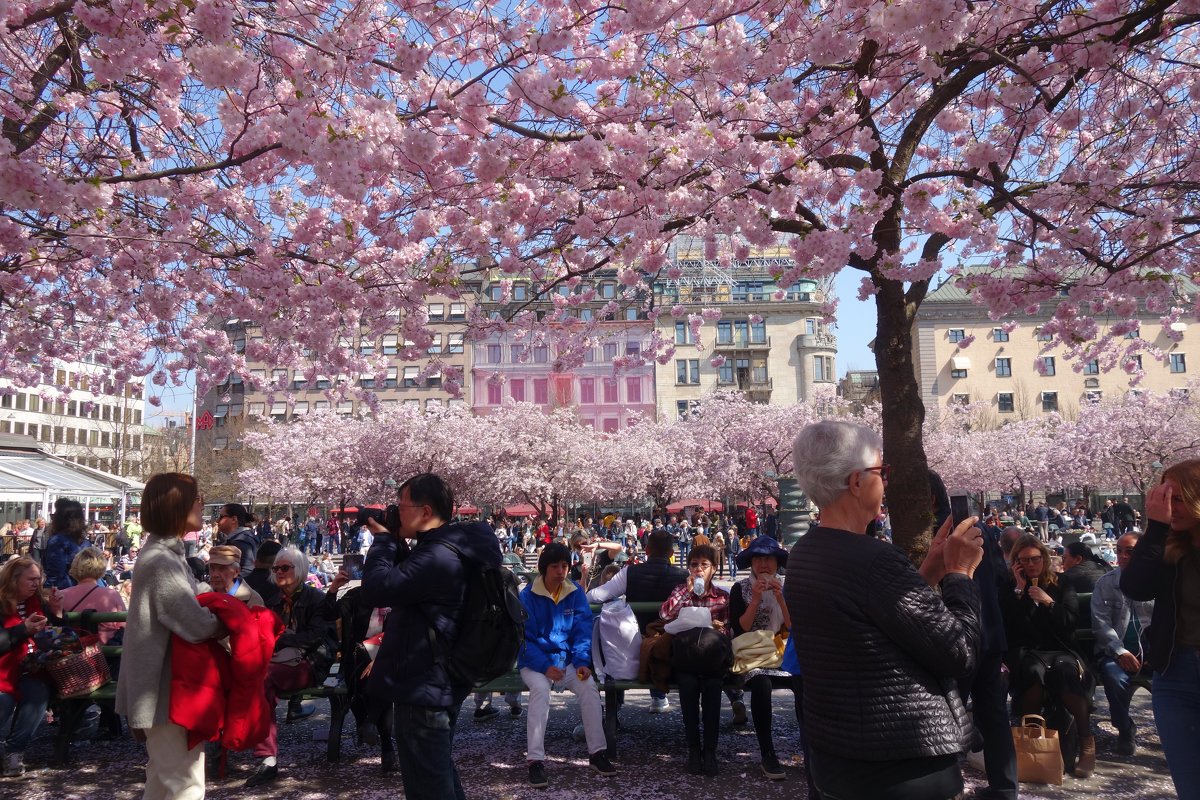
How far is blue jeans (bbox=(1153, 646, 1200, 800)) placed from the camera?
307cm

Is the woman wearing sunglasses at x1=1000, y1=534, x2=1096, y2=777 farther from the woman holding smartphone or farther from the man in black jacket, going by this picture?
the woman holding smartphone

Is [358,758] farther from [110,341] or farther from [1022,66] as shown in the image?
[110,341]

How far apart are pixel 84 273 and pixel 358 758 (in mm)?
7250

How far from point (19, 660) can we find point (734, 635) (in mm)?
4869

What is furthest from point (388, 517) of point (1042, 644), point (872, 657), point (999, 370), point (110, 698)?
point (999, 370)

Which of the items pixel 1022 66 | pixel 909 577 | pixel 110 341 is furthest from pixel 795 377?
pixel 909 577

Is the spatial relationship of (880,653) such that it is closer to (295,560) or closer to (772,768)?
(772,768)

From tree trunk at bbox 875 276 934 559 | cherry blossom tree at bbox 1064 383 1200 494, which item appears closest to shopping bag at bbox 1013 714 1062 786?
tree trunk at bbox 875 276 934 559

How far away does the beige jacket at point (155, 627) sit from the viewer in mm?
3538

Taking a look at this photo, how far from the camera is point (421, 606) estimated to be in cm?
350

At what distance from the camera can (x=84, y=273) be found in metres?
10.2

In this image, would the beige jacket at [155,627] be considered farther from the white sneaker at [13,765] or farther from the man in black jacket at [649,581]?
the man in black jacket at [649,581]

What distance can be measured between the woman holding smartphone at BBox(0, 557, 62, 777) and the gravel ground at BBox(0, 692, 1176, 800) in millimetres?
229

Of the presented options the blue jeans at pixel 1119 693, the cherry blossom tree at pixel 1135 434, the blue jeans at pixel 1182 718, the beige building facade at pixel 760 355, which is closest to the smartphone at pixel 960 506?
the blue jeans at pixel 1182 718
